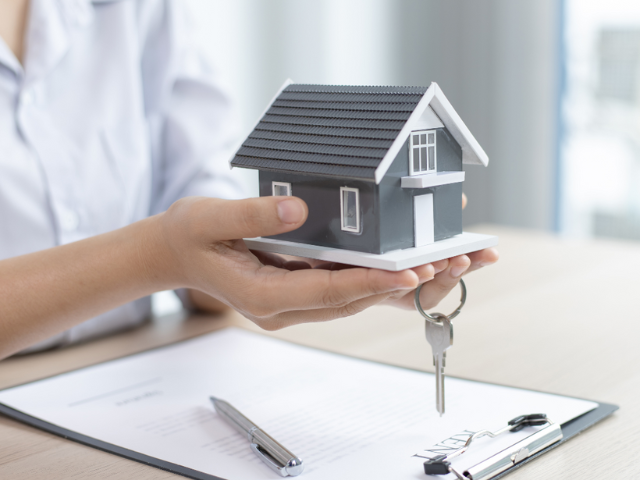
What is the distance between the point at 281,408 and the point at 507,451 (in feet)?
0.86

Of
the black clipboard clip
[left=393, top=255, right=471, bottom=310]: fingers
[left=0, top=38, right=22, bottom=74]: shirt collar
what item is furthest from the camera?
[left=0, top=38, right=22, bottom=74]: shirt collar

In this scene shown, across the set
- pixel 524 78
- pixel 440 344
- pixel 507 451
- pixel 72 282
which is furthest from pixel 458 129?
pixel 524 78

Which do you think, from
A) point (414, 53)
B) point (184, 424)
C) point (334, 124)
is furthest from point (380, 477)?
point (414, 53)

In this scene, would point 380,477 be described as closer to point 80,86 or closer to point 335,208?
point 335,208

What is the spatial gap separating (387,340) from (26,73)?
0.68m

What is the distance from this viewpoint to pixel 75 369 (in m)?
0.92

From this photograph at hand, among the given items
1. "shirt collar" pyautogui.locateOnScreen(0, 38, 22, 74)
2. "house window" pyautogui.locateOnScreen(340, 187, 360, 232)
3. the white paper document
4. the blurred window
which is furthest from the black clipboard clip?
the blurred window

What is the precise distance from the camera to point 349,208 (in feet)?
2.31

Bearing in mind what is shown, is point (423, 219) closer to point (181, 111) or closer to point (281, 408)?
point (281, 408)

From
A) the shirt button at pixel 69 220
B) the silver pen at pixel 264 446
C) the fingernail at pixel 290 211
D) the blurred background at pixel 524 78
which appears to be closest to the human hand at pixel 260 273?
the fingernail at pixel 290 211

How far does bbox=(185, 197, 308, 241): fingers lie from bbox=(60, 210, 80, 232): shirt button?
47 centimetres

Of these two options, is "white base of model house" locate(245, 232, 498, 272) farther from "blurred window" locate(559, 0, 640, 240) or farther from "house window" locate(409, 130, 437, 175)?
"blurred window" locate(559, 0, 640, 240)

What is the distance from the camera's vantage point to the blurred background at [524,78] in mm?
2637

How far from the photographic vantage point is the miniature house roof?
66 centimetres
